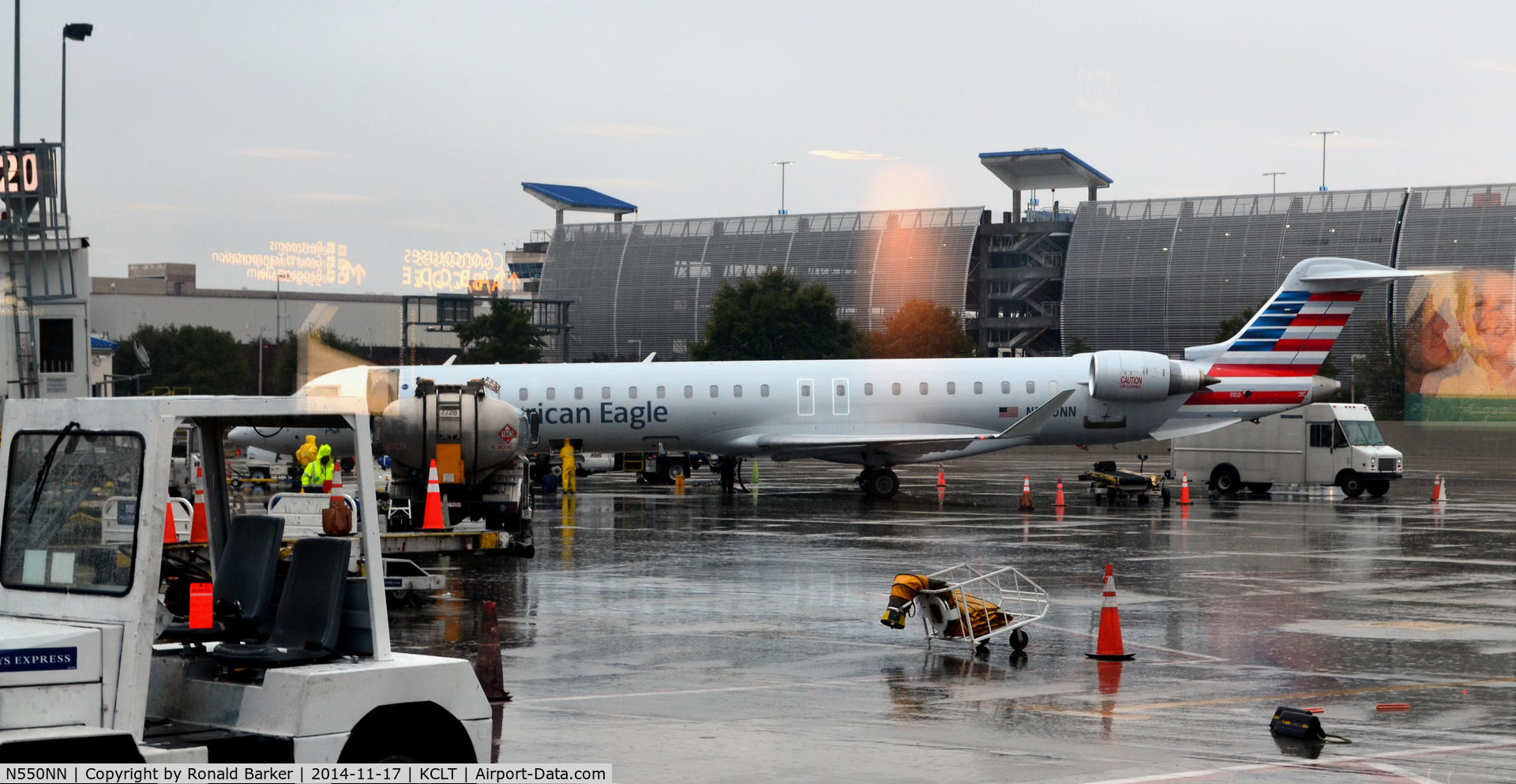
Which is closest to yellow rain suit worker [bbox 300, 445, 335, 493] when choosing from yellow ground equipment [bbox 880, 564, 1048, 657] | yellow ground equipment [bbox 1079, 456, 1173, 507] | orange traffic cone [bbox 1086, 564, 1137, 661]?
yellow ground equipment [bbox 880, 564, 1048, 657]

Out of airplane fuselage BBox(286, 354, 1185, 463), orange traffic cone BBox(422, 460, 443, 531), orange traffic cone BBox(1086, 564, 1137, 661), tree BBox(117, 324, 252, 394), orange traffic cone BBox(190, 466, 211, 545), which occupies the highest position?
tree BBox(117, 324, 252, 394)

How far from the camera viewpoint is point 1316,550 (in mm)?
22828

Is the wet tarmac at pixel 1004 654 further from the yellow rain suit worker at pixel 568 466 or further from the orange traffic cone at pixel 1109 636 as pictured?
the yellow rain suit worker at pixel 568 466

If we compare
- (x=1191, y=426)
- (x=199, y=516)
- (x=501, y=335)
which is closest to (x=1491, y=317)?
(x=1191, y=426)

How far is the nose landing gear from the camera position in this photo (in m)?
34.4

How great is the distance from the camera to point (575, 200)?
12406 cm

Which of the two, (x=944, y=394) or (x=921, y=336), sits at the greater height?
(x=921, y=336)

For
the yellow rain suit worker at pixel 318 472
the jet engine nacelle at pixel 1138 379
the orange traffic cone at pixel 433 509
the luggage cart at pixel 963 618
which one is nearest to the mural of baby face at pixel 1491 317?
the jet engine nacelle at pixel 1138 379

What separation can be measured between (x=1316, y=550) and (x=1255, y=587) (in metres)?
5.07

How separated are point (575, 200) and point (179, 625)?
11954 cm

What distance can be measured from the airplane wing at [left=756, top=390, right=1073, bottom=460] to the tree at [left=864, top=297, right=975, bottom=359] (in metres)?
50.8

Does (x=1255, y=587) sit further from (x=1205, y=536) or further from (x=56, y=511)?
(x=56, y=511)

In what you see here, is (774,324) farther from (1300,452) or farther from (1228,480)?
(1300,452)

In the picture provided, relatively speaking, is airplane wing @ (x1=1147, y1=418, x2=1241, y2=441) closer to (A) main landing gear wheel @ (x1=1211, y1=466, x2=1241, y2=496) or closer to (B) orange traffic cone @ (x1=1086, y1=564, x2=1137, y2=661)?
(A) main landing gear wheel @ (x1=1211, y1=466, x2=1241, y2=496)
